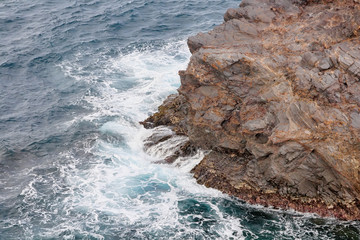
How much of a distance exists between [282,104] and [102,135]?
84.6 feet

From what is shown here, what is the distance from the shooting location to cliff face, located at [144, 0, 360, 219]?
121 ft

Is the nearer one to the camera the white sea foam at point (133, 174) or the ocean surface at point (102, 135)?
the ocean surface at point (102, 135)

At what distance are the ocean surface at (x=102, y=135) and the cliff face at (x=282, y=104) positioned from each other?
262cm

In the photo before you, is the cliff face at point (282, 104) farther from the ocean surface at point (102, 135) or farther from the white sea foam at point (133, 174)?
the white sea foam at point (133, 174)

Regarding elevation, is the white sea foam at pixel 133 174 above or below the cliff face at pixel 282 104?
below

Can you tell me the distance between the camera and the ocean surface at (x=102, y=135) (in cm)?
3850

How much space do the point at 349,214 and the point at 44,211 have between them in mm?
31731

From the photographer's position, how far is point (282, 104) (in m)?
38.8

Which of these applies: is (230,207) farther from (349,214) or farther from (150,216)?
(349,214)

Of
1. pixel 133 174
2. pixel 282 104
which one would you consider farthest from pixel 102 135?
pixel 282 104

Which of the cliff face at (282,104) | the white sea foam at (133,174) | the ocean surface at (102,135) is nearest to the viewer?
the cliff face at (282,104)

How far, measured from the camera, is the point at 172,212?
4012 cm

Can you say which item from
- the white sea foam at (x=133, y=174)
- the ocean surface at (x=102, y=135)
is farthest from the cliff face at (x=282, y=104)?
the white sea foam at (x=133, y=174)

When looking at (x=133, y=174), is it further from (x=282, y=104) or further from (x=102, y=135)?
(x=282, y=104)
